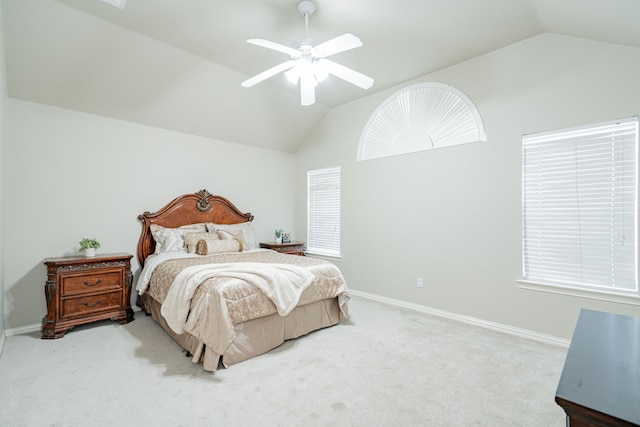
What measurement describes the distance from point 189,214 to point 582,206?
455cm

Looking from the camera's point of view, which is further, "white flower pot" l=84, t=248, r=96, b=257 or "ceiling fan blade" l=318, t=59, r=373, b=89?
"white flower pot" l=84, t=248, r=96, b=257

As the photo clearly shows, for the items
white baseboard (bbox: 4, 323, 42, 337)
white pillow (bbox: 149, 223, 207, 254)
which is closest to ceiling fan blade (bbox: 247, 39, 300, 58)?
white pillow (bbox: 149, 223, 207, 254)

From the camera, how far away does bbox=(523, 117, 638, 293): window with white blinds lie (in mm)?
2623

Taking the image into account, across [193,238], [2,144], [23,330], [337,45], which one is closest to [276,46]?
[337,45]

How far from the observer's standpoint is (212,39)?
311 centimetres

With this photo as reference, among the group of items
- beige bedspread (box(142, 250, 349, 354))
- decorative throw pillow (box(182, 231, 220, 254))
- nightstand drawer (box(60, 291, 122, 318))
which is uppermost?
decorative throw pillow (box(182, 231, 220, 254))

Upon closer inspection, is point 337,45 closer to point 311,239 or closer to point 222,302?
point 222,302

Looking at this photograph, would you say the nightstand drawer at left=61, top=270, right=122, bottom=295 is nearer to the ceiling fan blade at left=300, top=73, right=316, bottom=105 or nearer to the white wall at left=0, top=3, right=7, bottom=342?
the white wall at left=0, top=3, right=7, bottom=342

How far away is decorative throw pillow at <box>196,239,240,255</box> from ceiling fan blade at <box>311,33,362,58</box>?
2566 millimetres

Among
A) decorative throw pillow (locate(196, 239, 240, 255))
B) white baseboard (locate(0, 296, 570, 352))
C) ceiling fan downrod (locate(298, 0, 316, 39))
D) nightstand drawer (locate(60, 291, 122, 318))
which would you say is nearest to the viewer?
ceiling fan downrod (locate(298, 0, 316, 39))

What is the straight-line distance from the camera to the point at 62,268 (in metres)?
3.03

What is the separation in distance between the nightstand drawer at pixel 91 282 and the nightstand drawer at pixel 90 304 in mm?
74

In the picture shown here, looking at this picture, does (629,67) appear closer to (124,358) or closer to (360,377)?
(360,377)

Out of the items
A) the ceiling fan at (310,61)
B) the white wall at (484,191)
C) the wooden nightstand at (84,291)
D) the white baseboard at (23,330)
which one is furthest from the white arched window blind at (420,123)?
the white baseboard at (23,330)
